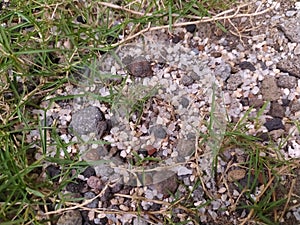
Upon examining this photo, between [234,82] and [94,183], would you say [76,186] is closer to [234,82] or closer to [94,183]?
[94,183]

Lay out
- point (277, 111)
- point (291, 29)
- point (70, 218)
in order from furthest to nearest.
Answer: point (291, 29), point (277, 111), point (70, 218)

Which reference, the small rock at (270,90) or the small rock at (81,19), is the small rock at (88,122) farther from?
the small rock at (270,90)

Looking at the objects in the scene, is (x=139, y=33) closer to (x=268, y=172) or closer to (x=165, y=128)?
(x=165, y=128)

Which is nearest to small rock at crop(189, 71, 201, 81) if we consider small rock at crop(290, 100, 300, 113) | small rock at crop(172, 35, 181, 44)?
small rock at crop(172, 35, 181, 44)

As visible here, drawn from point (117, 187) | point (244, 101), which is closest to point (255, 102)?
point (244, 101)

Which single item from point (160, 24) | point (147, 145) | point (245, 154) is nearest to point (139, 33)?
point (160, 24)

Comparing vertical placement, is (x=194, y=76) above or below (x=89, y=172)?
above

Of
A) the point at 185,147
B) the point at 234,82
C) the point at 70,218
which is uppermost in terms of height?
the point at 234,82
